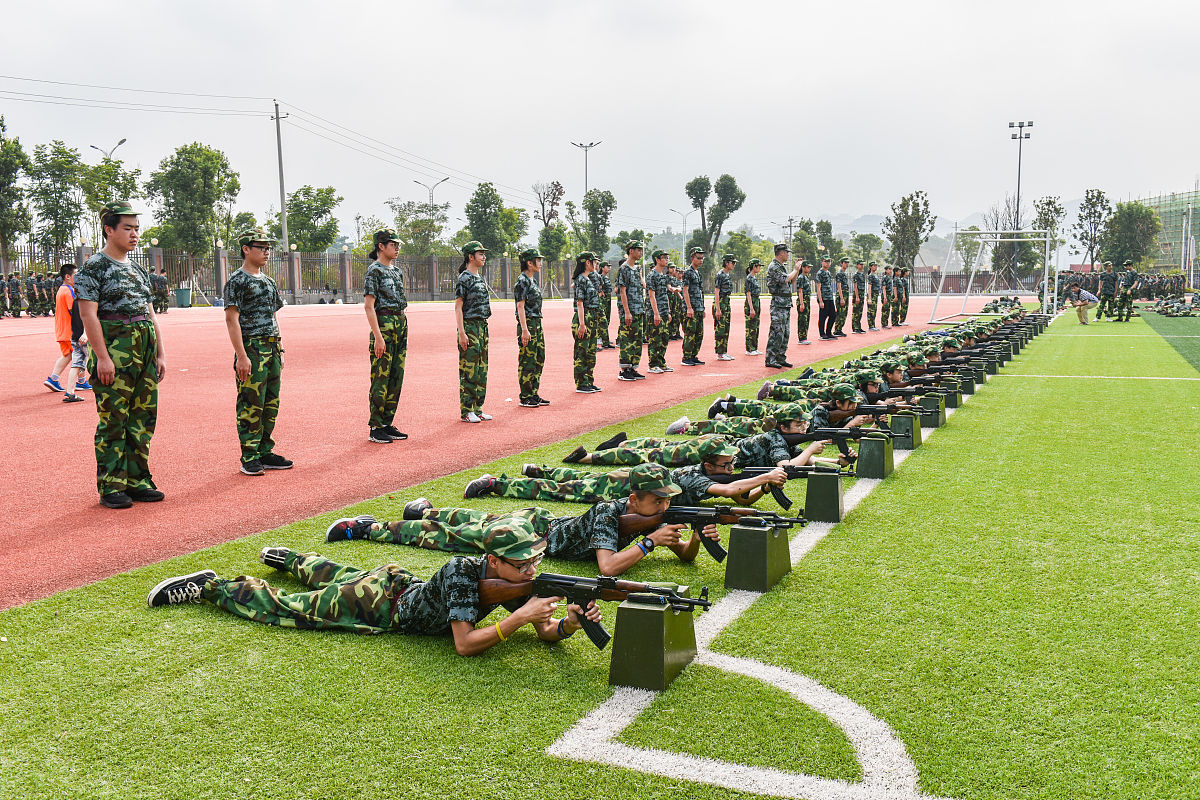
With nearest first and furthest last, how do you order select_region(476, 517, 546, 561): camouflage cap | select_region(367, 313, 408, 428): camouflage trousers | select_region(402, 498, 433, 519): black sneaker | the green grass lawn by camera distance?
the green grass lawn → select_region(476, 517, 546, 561): camouflage cap → select_region(402, 498, 433, 519): black sneaker → select_region(367, 313, 408, 428): camouflage trousers

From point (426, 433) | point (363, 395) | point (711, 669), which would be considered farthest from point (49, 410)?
point (711, 669)

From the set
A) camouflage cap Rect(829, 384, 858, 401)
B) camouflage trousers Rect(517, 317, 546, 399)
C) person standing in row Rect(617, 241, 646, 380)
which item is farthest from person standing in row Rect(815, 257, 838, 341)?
camouflage cap Rect(829, 384, 858, 401)

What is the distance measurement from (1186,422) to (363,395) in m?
10.1

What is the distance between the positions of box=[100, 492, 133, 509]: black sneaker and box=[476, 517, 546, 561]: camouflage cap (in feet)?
12.9

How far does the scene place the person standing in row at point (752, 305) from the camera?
696 inches

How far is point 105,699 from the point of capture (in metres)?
3.40

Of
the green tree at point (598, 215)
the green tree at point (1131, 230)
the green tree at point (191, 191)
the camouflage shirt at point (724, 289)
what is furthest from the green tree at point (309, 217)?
the green tree at point (1131, 230)

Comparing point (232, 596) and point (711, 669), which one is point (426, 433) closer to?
point (232, 596)

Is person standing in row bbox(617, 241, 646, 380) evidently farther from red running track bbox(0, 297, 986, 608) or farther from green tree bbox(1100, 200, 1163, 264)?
green tree bbox(1100, 200, 1163, 264)

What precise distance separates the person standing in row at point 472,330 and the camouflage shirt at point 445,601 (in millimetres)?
6042

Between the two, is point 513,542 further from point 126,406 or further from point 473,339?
point 473,339

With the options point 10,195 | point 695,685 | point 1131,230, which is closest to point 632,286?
point 695,685

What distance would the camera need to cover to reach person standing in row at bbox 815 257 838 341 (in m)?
21.5

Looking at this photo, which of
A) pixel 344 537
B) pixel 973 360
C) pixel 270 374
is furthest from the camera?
pixel 973 360
